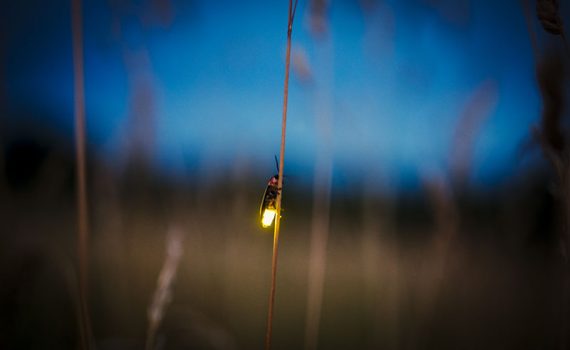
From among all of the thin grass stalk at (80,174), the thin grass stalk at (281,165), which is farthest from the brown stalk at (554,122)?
the thin grass stalk at (80,174)

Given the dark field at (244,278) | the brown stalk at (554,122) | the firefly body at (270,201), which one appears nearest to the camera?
the brown stalk at (554,122)

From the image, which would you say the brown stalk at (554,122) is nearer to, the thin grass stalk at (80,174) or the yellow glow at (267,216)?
the yellow glow at (267,216)

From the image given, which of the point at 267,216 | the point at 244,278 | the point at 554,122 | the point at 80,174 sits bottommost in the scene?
the point at 244,278

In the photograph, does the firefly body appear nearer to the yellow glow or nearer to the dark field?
the yellow glow

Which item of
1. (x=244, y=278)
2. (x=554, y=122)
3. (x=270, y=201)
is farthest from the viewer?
(x=244, y=278)

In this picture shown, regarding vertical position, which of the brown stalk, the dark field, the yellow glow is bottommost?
the dark field

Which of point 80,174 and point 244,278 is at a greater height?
point 80,174

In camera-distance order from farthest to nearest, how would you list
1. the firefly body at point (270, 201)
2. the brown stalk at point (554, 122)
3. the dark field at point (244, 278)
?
1. the dark field at point (244, 278)
2. the firefly body at point (270, 201)
3. the brown stalk at point (554, 122)

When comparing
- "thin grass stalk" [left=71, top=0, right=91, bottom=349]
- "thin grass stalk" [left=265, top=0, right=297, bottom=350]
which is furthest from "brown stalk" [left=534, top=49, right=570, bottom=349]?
"thin grass stalk" [left=71, top=0, right=91, bottom=349]

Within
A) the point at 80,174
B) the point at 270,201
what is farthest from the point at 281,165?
the point at 80,174

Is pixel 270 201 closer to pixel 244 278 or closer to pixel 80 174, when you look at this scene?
pixel 80 174

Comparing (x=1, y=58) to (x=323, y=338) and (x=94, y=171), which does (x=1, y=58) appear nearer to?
(x=94, y=171)
